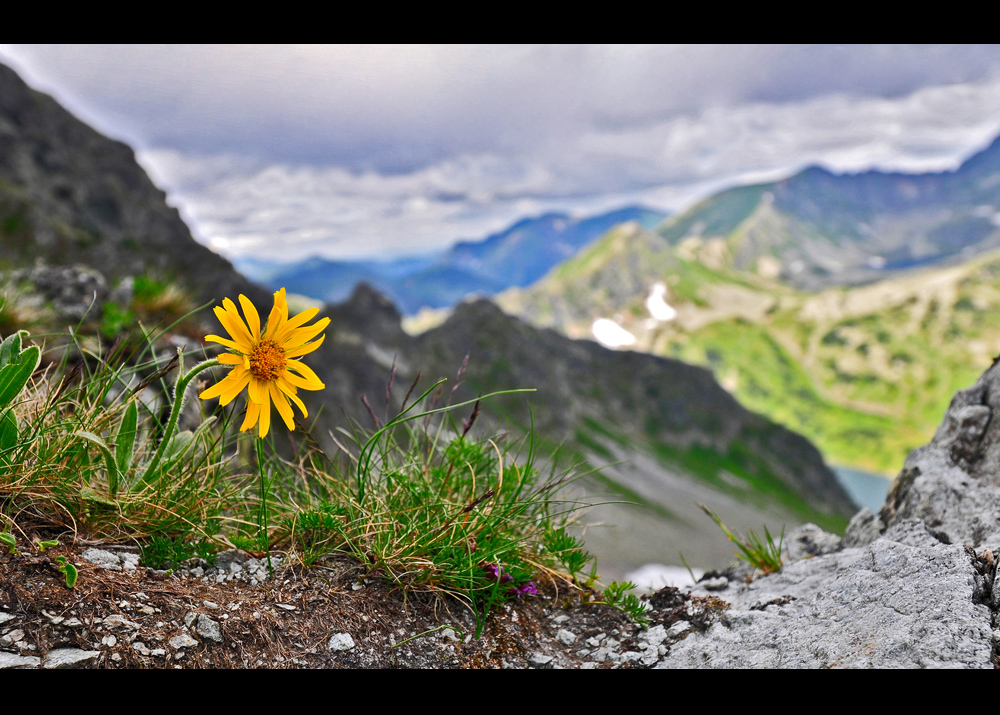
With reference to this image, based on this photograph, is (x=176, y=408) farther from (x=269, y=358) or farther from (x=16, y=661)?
(x=16, y=661)

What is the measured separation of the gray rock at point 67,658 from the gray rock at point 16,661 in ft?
0.11

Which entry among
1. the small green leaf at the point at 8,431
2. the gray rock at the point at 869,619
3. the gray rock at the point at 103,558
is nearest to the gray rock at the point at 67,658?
the gray rock at the point at 103,558

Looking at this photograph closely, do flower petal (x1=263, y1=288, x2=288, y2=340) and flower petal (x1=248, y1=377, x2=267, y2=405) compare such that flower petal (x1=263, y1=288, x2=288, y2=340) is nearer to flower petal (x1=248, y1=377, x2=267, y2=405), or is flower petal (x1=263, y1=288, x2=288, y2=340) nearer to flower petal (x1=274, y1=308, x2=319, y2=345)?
flower petal (x1=274, y1=308, x2=319, y2=345)

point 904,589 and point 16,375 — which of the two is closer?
point 904,589

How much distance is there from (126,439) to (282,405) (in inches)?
57.1

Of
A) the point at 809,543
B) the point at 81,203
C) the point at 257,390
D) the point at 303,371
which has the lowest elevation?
the point at 809,543

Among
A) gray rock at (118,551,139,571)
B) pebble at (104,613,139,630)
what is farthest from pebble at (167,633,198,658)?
gray rock at (118,551,139,571)

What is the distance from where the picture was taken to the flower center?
2811mm

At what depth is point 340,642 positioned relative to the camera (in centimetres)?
291

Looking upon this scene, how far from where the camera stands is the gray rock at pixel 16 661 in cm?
235

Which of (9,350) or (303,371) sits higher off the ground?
(9,350)

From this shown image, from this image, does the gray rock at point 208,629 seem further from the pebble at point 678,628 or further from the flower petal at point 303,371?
the pebble at point 678,628

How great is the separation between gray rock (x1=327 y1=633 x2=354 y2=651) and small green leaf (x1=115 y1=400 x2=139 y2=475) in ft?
5.62

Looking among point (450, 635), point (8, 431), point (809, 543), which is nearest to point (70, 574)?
point (8, 431)
